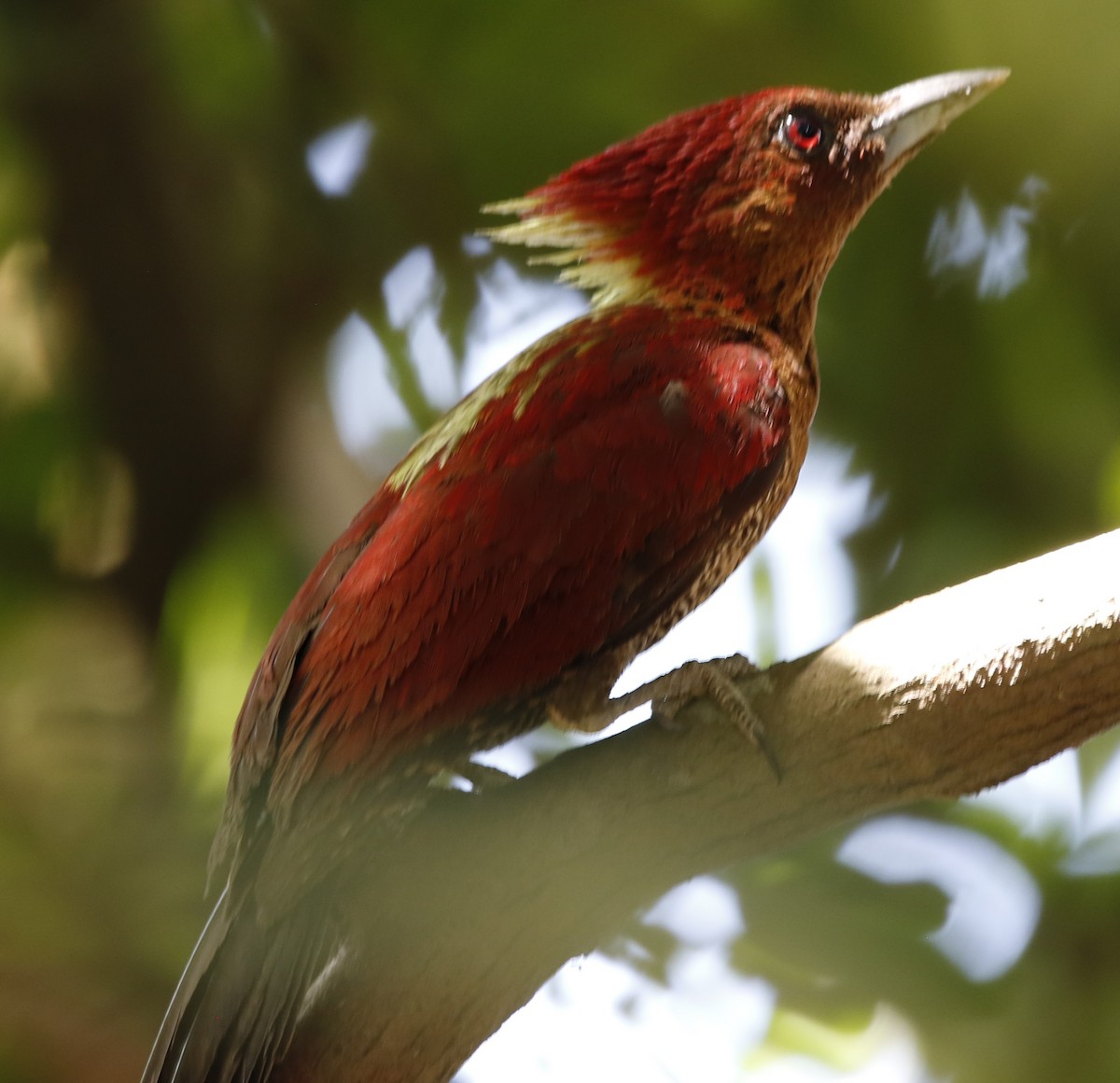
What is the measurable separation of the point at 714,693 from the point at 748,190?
90 centimetres

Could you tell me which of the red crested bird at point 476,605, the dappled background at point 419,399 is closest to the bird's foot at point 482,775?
the red crested bird at point 476,605

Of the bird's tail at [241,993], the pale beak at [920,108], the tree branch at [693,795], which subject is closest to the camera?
the tree branch at [693,795]

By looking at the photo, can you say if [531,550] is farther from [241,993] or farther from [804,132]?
[804,132]

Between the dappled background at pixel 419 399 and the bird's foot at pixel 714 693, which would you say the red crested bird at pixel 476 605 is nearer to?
the bird's foot at pixel 714 693

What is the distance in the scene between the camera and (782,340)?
2.04m

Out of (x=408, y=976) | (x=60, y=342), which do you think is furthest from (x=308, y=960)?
(x=60, y=342)

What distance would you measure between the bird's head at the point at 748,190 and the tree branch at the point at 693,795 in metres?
0.72

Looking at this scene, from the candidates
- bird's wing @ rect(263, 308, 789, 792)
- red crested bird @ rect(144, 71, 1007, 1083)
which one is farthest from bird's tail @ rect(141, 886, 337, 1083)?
bird's wing @ rect(263, 308, 789, 792)

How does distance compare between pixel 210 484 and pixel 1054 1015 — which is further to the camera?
pixel 210 484

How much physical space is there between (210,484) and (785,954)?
1600 millimetres

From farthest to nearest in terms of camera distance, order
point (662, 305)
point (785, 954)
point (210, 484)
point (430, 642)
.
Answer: point (210, 484)
point (785, 954)
point (662, 305)
point (430, 642)

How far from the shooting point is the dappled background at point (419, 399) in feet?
8.30

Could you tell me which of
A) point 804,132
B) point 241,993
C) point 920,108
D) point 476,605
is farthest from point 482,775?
point 920,108

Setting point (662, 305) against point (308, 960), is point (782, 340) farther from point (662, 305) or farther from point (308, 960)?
point (308, 960)
